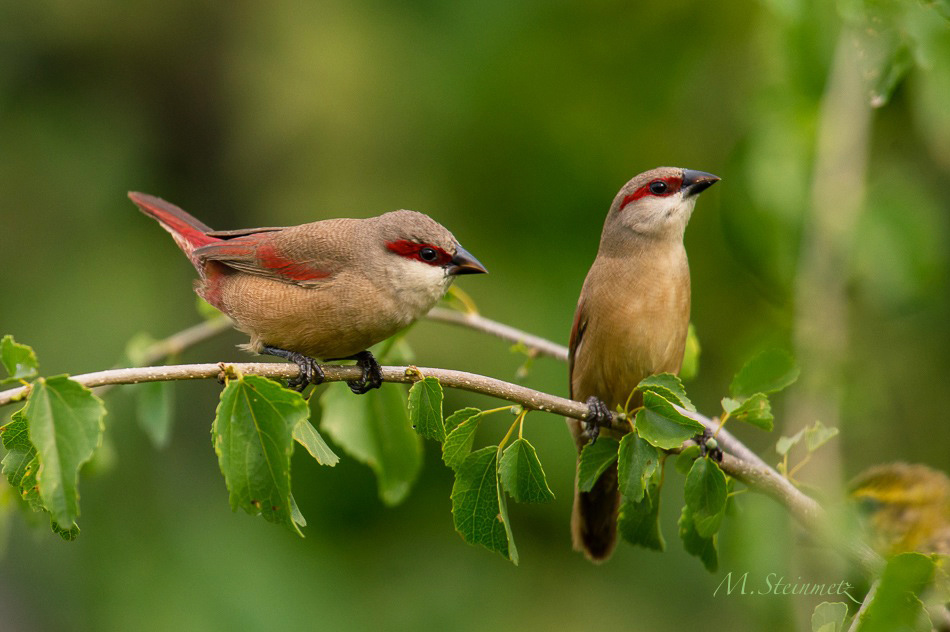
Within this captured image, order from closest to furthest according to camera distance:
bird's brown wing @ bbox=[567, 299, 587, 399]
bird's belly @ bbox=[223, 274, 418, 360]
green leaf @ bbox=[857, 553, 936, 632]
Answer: green leaf @ bbox=[857, 553, 936, 632] < bird's belly @ bbox=[223, 274, 418, 360] < bird's brown wing @ bbox=[567, 299, 587, 399]

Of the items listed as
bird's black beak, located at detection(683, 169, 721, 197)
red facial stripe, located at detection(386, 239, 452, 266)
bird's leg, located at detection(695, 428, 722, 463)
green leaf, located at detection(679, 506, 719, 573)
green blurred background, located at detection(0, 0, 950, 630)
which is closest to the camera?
green leaf, located at detection(679, 506, 719, 573)

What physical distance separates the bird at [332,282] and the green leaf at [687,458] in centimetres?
112

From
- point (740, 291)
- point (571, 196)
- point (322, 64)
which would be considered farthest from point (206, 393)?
point (740, 291)

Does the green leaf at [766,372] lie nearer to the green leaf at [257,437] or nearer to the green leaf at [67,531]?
the green leaf at [257,437]

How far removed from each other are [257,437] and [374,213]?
6748mm

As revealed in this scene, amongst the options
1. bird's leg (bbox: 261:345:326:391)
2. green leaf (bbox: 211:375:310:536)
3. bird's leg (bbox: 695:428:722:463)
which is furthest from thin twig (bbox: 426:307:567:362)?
green leaf (bbox: 211:375:310:536)

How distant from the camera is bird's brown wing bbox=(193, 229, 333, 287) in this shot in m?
4.10

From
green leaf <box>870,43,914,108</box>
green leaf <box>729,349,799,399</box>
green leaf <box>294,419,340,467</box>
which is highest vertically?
green leaf <box>870,43,914,108</box>

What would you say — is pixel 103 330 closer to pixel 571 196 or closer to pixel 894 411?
pixel 571 196

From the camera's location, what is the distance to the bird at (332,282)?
385 centimetres

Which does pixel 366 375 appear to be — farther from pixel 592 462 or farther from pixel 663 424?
pixel 663 424

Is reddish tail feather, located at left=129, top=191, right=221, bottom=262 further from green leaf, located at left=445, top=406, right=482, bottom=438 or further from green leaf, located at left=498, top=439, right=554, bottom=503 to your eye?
green leaf, located at left=498, top=439, right=554, bottom=503

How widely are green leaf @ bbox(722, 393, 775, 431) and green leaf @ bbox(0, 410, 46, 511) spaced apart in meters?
1.94

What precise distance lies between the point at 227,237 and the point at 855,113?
8.87 ft
